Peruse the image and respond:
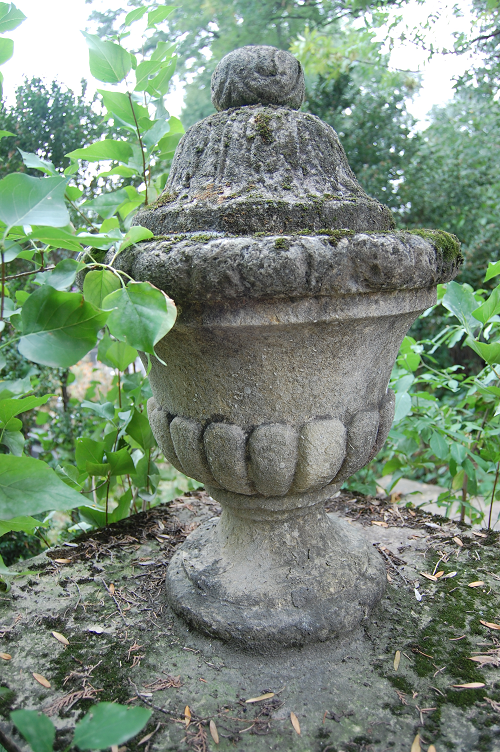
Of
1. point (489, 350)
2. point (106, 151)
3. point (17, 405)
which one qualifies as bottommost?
point (17, 405)

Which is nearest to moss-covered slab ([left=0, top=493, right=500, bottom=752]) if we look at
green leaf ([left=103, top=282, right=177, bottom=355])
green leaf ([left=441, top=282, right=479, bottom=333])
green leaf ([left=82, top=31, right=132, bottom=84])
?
green leaf ([left=103, top=282, right=177, bottom=355])

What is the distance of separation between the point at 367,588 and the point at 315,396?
0.58 metres

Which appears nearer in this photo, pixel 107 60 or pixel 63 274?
pixel 63 274

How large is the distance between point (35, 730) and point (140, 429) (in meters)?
1.21

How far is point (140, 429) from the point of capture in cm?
184

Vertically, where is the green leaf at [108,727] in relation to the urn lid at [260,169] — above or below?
below

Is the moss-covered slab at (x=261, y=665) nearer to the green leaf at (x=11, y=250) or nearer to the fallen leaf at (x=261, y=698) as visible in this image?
the fallen leaf at (x=261, y=698)

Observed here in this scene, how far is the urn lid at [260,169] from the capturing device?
1.17m

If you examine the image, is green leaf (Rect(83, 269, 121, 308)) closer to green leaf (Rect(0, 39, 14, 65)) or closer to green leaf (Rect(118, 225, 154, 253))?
green leaf (Rect(118, 225, 154, 253))

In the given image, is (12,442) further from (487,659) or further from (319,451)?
(487,659)

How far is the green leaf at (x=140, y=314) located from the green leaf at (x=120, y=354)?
35.5 inches

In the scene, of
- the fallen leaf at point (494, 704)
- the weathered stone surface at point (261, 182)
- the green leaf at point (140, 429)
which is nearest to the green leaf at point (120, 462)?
the green leaf at point (140, 429)

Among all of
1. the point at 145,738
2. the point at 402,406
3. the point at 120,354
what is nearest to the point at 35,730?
the point at 145,738

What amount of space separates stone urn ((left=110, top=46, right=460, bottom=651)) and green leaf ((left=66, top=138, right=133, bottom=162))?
16 cm
